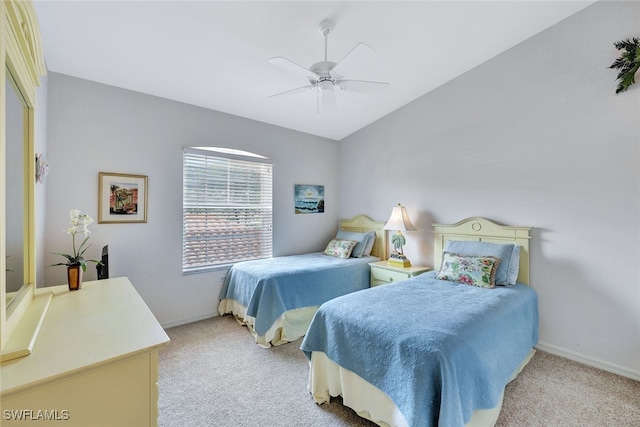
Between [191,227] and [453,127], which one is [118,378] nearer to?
[191,227]

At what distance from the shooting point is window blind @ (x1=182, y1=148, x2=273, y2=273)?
11.0ft

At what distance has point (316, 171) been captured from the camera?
178 inches

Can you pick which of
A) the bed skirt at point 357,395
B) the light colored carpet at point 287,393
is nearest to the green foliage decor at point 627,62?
the light colored carpet at point 287,393

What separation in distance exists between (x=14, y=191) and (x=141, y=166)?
1.92 metres

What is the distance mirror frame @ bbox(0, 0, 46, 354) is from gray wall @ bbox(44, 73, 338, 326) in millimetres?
1321

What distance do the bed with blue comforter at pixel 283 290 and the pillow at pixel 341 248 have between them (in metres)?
0.21

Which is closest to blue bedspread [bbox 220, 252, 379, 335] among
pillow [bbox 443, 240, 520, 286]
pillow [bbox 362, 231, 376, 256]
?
pillow [bbox 362, 231, 376, 256]

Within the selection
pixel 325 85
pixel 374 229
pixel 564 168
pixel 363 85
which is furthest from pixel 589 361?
pixel 325 85

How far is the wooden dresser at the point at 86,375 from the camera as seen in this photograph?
84 cm

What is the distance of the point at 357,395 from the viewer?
1786 millimetres

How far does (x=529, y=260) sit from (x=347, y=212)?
8.30 feet

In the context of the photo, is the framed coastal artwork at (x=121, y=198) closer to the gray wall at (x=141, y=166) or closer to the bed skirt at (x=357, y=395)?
the gray wall at (x=141, y=166)

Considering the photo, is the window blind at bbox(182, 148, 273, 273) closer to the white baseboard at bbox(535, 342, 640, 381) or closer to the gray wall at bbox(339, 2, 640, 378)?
the gray wall at bbox(339, 2, 640, 378)

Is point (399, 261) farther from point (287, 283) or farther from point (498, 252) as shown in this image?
point (287, 283)
